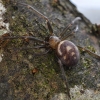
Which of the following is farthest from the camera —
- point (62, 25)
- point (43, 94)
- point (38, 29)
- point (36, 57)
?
point (62, 25)

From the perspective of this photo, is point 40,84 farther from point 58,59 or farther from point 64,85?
point 58,59

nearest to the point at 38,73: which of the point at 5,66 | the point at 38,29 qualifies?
the point at 5,66

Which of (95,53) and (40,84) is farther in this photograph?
(95,53)

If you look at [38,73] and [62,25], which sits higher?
[62,25]

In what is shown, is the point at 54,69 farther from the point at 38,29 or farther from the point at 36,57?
the point at 38,29

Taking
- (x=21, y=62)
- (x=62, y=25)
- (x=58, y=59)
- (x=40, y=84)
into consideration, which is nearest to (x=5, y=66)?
(x=21, y=62)

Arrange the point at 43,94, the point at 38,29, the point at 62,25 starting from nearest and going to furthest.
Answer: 1. the point at 43,94
2. the point at 38,29
3. the point at 62,25
